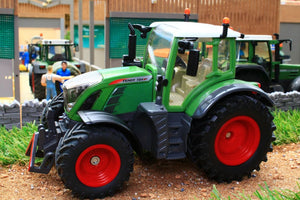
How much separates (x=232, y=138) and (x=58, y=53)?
Result: 27.5ft

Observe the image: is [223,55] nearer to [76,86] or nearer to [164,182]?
[164,182]

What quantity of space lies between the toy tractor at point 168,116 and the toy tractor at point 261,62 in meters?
3.99

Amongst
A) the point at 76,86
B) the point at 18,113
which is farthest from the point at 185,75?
the point at 18,113

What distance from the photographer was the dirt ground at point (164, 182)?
4996 millimetres

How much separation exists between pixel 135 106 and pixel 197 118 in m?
0.88

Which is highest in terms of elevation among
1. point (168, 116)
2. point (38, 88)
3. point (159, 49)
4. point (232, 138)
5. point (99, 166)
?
point (159, 49)

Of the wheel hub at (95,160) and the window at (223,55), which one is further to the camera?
the window at (223,55)

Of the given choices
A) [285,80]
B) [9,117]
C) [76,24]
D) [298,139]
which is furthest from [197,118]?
[76,24]

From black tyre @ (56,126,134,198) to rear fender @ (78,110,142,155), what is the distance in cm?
11

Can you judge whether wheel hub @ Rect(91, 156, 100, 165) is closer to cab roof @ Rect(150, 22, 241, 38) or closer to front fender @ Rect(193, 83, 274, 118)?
front fender @ Rect(193, 83, 274, 118)

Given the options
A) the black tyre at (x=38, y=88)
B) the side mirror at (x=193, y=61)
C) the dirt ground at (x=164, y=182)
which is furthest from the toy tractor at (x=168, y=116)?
the black tyre at (x=38, y=88)

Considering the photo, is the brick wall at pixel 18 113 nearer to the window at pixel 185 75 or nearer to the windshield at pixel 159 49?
the windshield at pixel 159 49

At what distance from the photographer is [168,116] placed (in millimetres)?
5273

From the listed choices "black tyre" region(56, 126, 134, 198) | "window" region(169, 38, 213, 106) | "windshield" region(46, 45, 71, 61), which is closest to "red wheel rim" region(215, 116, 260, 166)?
"window" region(169, 38, 213, 106)
